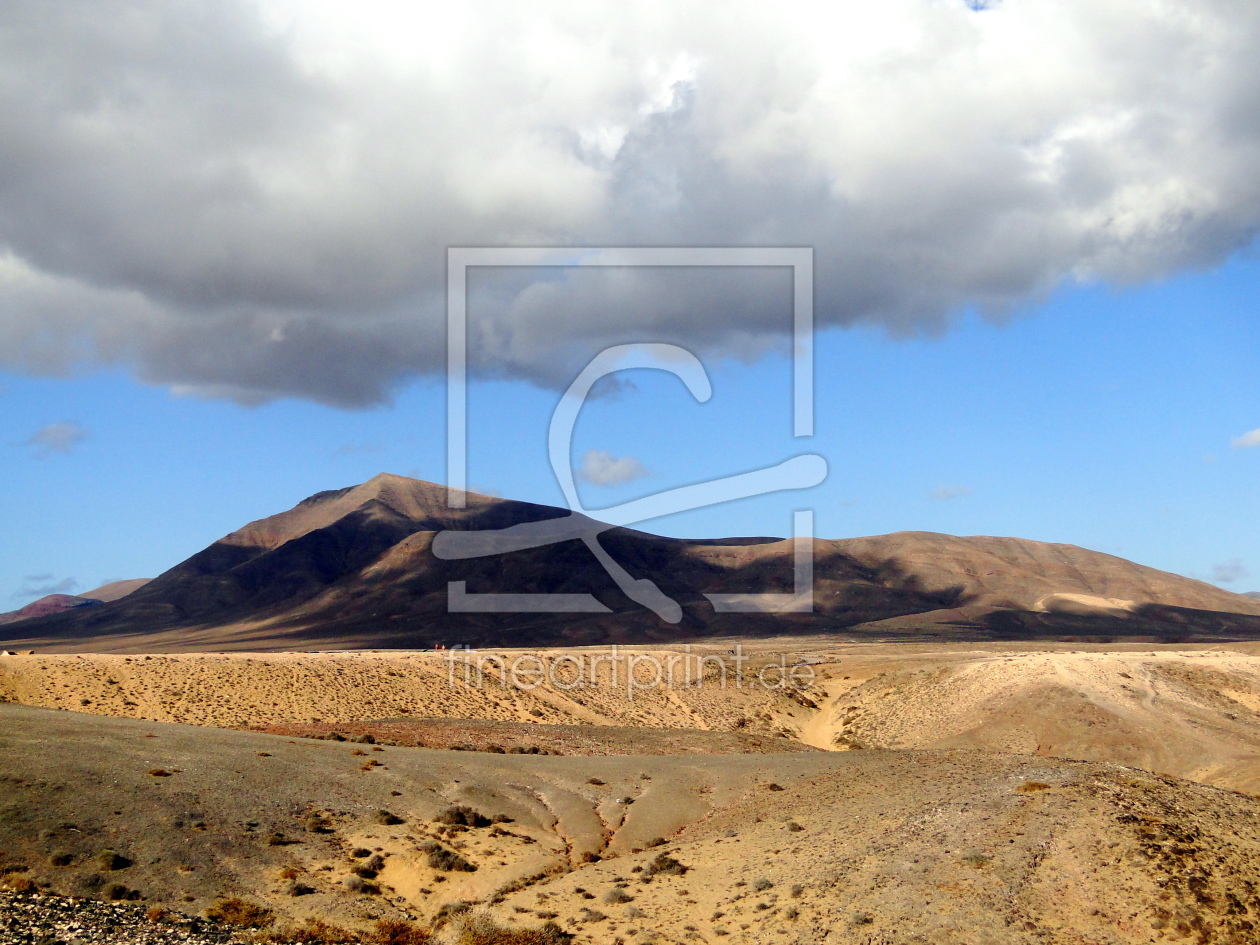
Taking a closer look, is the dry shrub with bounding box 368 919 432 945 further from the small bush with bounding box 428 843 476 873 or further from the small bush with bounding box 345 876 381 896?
the small bush with bounding box 428 843 476 873

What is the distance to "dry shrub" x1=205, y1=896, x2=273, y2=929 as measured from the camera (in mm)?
15062

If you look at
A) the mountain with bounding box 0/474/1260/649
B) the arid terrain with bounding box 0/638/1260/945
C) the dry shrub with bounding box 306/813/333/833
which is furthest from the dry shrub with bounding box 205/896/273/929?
the mountain with bounding box 0/474/1260/649

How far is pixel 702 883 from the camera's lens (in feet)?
57.0

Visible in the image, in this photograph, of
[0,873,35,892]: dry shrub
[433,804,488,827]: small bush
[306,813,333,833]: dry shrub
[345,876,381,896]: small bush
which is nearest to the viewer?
[0,873,35,892]: dry shrub

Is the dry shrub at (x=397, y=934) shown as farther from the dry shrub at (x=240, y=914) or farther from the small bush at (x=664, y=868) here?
the small bush at (x=664, y=868)

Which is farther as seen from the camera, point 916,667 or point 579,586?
point 579,586

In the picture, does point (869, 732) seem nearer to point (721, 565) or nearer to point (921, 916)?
point (921, 916)

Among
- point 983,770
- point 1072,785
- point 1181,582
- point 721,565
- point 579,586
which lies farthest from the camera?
point 1181,582

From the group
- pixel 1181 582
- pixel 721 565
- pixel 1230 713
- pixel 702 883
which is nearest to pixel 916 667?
pixel 1230 713

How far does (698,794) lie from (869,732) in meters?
22.5

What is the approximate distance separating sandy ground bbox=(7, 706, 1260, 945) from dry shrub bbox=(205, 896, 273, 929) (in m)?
0.24

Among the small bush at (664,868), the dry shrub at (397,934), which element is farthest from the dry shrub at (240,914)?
the small bush at (664,868)

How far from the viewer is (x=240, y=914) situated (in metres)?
15.3

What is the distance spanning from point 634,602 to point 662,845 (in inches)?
5209
